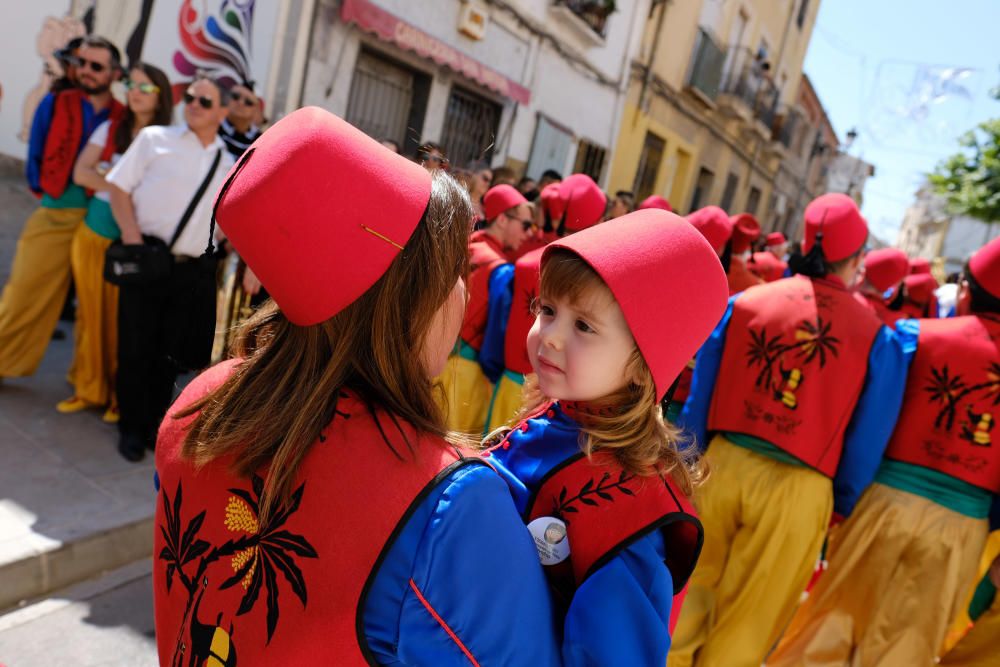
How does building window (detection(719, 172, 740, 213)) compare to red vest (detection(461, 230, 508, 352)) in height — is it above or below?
above

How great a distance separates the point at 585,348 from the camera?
1474 mm

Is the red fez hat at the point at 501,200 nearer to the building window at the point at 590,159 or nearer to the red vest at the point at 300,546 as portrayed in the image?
the red vest at the point at 300,546

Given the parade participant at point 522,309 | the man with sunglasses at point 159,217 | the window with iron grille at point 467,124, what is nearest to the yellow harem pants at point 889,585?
the parade participant at point 522,309

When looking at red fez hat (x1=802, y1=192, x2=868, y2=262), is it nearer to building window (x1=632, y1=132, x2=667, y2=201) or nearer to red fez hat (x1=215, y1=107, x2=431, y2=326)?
red fez hat (x1=215, y1=107, x2=431, y2=326)

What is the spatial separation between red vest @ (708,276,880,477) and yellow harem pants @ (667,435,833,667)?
141 mm

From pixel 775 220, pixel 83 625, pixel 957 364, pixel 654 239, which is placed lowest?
pixel 83 625

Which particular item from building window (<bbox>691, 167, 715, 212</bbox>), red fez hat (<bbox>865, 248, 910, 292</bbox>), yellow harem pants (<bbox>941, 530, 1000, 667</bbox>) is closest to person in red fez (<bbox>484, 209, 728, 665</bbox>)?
yellow harem pants (<bbox>941, 530, 1000, 667</bbox>)

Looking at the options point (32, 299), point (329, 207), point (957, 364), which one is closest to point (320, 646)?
point (329, 207)

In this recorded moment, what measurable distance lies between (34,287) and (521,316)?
9.21 feet

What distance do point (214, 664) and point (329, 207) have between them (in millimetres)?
642

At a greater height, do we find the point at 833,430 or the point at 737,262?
the point at 737,262

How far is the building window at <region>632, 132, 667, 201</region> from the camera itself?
1513 centimetres

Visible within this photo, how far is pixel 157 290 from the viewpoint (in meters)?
3.78

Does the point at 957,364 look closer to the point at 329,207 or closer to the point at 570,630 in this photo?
the point at 570,630
